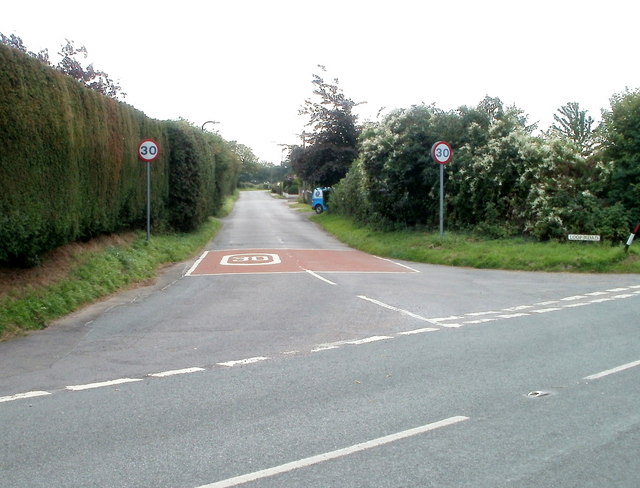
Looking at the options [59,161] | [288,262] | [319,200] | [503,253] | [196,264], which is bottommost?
[196,264]

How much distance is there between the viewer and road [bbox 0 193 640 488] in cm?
505

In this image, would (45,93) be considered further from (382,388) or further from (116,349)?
(382,388)

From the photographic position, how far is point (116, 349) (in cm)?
938

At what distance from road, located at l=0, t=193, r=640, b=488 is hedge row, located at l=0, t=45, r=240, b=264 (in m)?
1.83

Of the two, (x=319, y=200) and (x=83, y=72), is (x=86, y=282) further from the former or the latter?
(x=319, y=200)

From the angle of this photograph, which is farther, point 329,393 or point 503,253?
point 503,253

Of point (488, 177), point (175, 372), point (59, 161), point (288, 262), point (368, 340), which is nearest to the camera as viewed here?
point (175, 372)

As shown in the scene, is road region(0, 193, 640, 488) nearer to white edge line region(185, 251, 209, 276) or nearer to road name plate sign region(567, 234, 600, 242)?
white edge line region(185, 251, 209, 276)

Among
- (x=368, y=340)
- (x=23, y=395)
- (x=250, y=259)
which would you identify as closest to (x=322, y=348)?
(x=368, y=340)

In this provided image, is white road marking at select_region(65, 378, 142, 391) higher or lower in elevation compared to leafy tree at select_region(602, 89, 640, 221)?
lower

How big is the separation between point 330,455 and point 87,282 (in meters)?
9.99

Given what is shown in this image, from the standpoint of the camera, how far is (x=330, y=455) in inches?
208

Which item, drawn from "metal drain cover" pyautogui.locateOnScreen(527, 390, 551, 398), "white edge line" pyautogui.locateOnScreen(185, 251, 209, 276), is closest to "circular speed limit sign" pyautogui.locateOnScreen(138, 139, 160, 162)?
"white edge line" pyautogui.locateOnScreen(185, 251, 209, 276)

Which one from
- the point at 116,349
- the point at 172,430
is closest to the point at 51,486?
the point at 172,430
